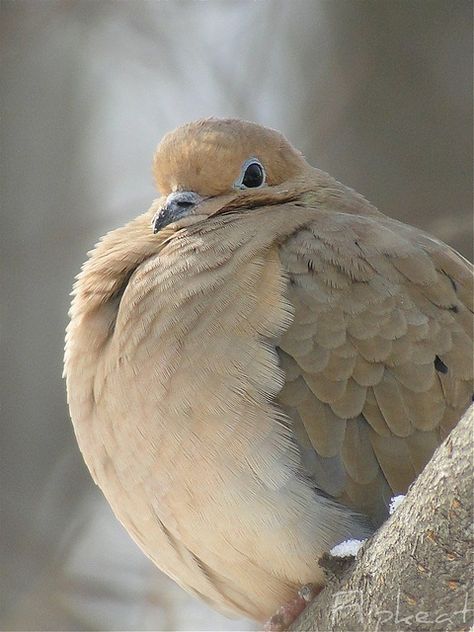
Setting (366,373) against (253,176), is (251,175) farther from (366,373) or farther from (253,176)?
(366,373)

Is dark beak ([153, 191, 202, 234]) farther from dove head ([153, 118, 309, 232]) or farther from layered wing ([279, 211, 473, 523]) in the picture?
layered wing ([279, 211, 473, 523])

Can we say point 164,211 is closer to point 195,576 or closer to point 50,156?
point 195,576

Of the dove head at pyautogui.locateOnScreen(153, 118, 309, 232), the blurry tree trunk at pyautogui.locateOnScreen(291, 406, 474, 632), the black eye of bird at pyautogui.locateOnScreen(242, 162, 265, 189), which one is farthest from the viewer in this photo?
the black eye of bird at pyautogui.locateOnScreen(242, 162, 265, 189)

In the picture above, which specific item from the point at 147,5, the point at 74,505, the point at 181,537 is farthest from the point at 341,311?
the point at 147,5

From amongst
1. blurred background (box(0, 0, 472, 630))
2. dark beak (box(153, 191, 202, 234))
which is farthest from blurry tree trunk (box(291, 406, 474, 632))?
blurred background (box(0, 0, 472, 630))

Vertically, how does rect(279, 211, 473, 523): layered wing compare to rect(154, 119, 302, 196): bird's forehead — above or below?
below

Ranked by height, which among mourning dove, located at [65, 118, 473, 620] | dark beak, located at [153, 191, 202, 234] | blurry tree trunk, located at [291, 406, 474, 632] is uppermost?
dark beak, located at [153, 191, 202, 234]
